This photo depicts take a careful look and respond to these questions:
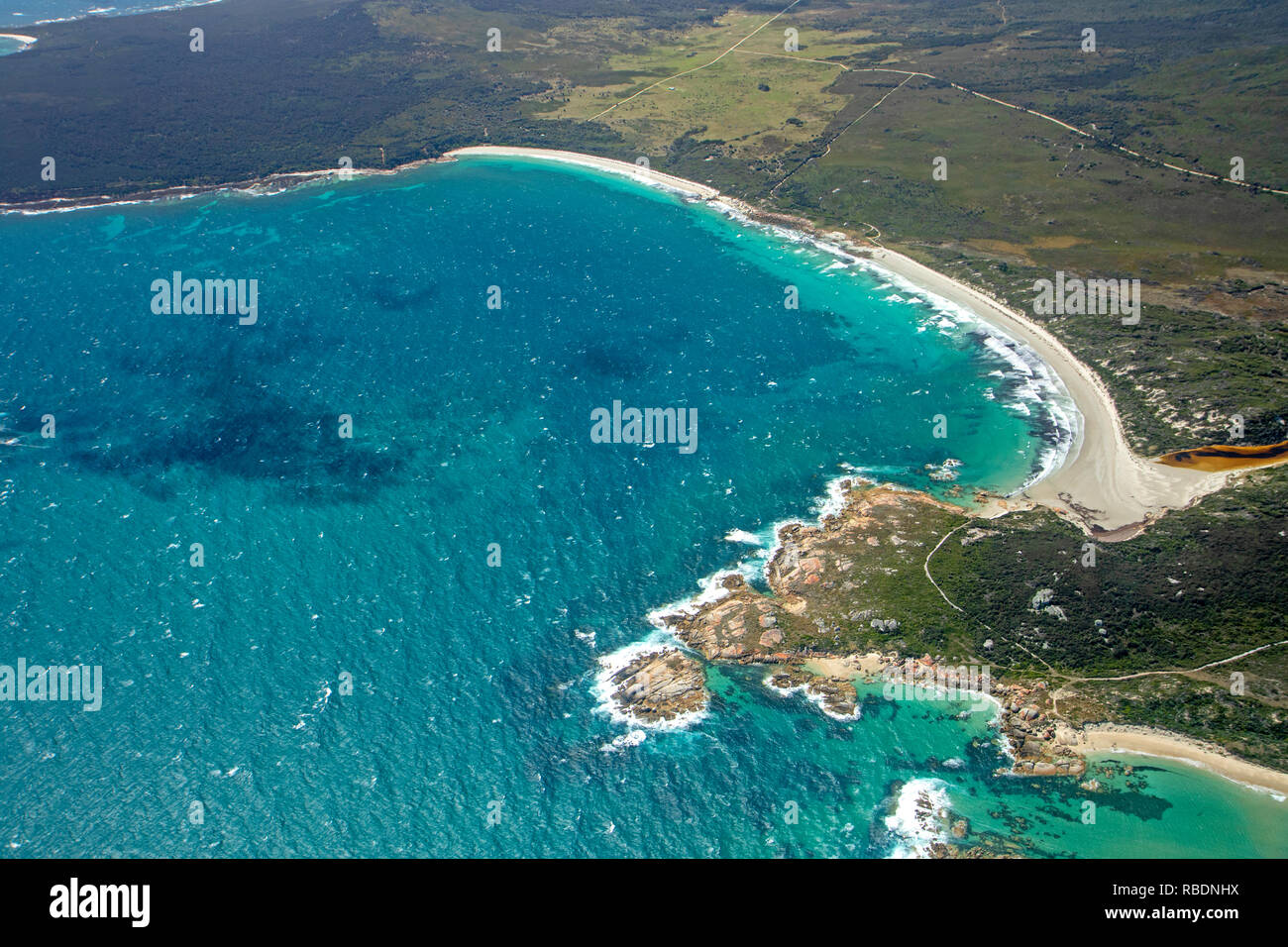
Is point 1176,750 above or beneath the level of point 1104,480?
beneath

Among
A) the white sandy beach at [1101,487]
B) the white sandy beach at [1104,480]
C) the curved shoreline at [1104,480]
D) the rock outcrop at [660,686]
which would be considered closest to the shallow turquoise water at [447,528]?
the rock outcrop at [660,686]

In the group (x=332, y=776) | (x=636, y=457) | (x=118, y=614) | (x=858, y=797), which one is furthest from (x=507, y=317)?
(x=858, y=797)

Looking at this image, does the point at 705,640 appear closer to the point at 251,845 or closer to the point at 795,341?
the point at 251,845

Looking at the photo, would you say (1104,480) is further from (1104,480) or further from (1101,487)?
(1101,487)

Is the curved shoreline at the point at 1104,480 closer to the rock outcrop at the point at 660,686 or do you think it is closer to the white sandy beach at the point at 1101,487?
the white sandy beach at the point at 1101,487

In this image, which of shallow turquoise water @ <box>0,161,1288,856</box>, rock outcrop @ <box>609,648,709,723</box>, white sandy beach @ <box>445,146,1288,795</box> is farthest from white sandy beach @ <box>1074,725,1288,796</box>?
rock outcrop @ <box>609,648,709,723</box>

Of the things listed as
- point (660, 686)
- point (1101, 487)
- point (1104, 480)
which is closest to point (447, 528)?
point (660, 686)
